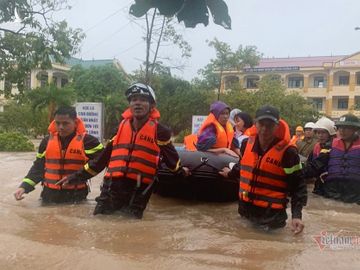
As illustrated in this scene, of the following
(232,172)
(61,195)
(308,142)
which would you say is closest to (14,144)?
(308,142)

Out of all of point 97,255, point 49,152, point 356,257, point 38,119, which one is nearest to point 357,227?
point 356,257

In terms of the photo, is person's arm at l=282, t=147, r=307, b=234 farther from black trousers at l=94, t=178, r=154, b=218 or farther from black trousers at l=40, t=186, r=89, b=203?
black trousers at l=40, t=186, r=89, b=203

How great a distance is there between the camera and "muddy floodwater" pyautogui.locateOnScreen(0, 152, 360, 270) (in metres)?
3.39

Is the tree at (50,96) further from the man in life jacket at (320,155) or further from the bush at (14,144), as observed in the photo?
the man in life jacket at (320,155)

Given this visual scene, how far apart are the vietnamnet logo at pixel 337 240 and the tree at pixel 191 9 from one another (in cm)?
259

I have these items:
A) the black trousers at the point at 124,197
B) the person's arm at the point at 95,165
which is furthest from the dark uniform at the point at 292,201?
the person's arm at the point at 95,165

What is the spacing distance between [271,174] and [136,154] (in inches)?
46.9

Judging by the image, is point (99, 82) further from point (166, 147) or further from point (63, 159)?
point (166, 147)

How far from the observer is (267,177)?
4125 mm

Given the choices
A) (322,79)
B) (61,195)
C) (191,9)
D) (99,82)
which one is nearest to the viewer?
(191,9)

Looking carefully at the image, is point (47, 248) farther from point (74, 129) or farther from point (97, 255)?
point (74, 129)

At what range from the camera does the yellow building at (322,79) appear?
137 ft

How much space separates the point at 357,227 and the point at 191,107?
2060 centimetres

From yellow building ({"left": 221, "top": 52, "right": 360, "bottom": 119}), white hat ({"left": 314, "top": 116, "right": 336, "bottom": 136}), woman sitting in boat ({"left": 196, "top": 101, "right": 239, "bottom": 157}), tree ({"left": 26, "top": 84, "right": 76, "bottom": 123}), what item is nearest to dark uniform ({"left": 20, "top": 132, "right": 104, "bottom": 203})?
woman sitting in boat ({"left": 196, "top": 101, "right": 239, "bottom": 157})
